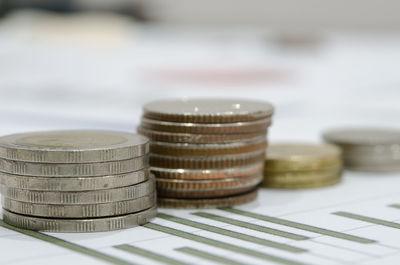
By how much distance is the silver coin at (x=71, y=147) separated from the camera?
1350 mm

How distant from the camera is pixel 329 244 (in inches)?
51.4

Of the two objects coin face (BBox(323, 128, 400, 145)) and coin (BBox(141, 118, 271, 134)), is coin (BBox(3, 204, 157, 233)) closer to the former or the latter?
coin (BBox(141, 118, 271, 134))

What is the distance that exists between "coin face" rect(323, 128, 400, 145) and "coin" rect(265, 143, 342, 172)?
13cm

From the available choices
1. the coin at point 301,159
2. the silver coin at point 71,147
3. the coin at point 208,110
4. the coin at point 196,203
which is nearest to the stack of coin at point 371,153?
the coin at point 301,159

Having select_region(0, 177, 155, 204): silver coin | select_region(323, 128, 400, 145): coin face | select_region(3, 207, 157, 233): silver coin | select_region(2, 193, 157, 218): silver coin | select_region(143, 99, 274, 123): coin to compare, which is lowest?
select_region(3, 207, 157, 233): silver coin

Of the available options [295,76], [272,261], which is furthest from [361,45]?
[272,261]

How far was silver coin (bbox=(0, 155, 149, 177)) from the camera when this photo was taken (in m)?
1.35

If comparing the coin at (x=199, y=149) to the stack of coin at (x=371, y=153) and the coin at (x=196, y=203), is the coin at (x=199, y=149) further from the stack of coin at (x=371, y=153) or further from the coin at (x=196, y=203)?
the stack of coin at (x=371, y=153)

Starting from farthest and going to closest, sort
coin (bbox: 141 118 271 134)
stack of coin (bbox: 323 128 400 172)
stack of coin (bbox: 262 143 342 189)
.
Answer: stack of coin (bbox: 323 128 400 172)
stack of coin (bbox: 262 143 342 189)
coin (bbox: 141 118 271 134)

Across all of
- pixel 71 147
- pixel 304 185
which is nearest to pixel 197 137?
pixel 71 147

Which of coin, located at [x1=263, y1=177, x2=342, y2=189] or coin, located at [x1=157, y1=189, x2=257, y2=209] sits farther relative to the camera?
coin, located at [x1=263, y1=177, x2=342, y2=189]

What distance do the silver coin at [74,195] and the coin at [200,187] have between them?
6.6 inches

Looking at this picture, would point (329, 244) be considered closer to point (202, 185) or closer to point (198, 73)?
point (202, 185)

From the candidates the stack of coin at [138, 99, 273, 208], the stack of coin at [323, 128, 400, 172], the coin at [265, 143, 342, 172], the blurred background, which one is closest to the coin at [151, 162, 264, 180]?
the stack of coin at [138, 99, 273, 208]
